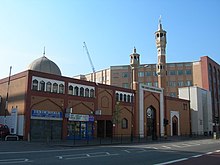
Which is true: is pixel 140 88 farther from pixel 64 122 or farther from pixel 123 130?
pixel 64 122

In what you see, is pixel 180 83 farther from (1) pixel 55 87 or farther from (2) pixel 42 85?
(2) pixel 42 85

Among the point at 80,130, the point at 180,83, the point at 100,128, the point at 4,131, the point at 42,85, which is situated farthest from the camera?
the point at 180,83

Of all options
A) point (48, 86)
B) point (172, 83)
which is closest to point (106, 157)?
point (48, 86)

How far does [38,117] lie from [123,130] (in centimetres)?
1679

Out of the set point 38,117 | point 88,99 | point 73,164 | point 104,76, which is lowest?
point 73,164

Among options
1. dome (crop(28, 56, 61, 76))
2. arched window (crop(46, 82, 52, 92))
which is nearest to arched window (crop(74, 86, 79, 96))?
arched window (crop(46, 82, 52, 92))

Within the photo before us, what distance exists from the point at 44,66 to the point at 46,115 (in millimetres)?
9876

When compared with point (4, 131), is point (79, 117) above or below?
above

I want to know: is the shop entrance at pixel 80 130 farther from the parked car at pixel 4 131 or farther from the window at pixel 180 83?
the window at pixel 180 83

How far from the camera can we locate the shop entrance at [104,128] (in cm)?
4347

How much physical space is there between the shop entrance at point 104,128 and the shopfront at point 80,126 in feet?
8.04

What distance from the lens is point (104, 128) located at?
44000 mm

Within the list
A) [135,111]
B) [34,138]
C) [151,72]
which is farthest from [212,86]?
[34,138]

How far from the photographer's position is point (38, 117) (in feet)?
113
